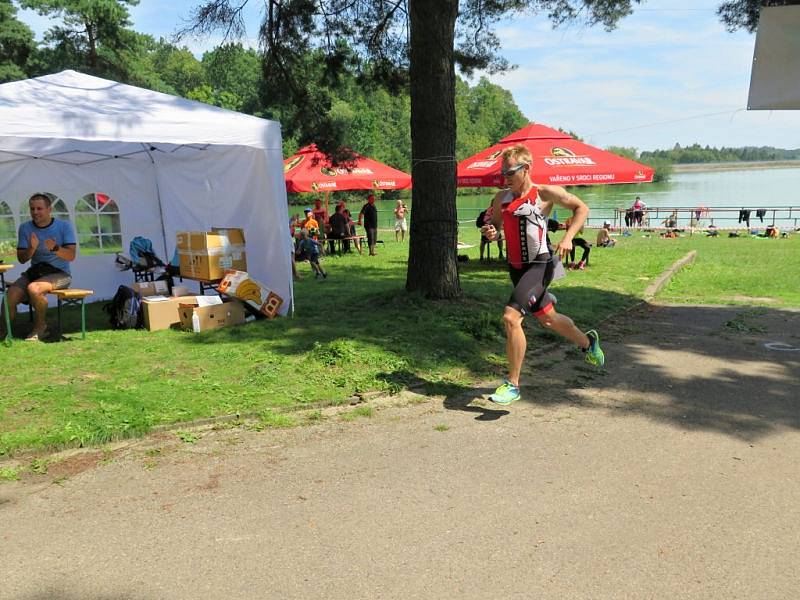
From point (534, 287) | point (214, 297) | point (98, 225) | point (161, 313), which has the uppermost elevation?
point (98, 225)

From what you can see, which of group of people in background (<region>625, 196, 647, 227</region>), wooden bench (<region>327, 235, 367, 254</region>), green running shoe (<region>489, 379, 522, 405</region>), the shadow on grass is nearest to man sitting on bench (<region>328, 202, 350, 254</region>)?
wooden bench (<region>327, 235, 367, 254</region>)

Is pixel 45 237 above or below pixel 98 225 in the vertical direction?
below

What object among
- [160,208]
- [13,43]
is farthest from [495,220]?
[13,43]

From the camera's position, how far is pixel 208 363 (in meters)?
6.45

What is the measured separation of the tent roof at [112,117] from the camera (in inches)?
263

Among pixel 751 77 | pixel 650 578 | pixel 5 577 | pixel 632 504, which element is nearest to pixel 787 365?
pixel 751 77

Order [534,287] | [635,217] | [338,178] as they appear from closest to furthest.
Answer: [534,287] < [338,178] < [635,217]

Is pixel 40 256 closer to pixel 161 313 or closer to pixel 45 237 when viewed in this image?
pixel 45 237

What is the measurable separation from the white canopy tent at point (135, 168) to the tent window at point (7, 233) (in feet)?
0.07

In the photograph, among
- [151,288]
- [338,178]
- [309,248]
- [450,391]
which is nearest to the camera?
[450,391]

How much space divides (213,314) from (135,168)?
4.08 m

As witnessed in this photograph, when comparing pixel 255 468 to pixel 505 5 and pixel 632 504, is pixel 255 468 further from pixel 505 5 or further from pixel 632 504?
pixel 505 5

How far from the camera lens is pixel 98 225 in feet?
35.0

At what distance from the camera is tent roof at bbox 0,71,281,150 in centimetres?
667
